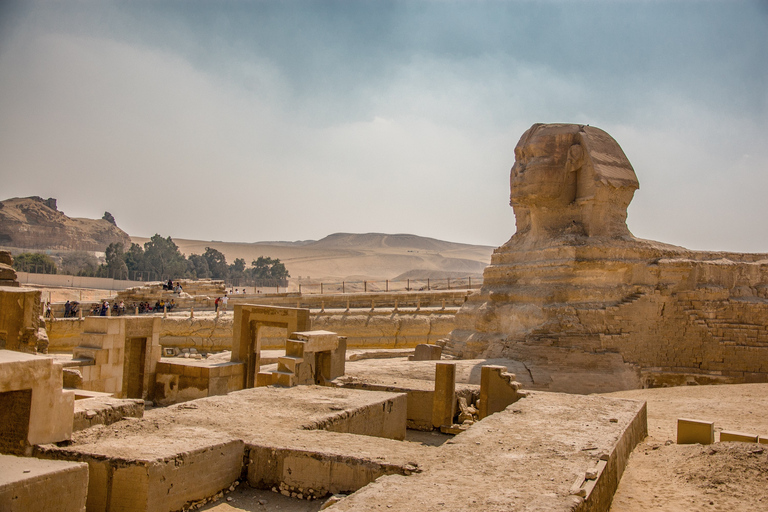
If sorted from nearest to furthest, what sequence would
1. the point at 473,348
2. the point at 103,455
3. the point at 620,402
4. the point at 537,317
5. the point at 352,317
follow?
the point at 103,455, the point at 620,402, the point at 537,317, the point at 473,348, the point at 352,317

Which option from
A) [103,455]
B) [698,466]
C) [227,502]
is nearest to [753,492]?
[698,466]

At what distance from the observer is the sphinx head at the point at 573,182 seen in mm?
12320

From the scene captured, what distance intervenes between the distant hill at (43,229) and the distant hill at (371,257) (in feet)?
73.7

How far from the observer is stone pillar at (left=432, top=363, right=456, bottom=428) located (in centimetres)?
853

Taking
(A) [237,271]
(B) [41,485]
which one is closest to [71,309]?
(B) [41,485]

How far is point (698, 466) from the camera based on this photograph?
217 inches

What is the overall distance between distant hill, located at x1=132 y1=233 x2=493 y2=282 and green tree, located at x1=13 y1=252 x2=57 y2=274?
33362 mm

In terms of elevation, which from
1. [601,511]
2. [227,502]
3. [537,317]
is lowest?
[227,502]

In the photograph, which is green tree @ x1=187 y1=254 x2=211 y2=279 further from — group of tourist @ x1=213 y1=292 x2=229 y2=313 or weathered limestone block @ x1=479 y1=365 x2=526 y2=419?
weathered limestone block @ x1=479 y1=365 x2=526 y2=419

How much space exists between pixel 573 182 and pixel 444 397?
259 inches

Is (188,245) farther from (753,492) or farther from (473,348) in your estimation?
(753,492)

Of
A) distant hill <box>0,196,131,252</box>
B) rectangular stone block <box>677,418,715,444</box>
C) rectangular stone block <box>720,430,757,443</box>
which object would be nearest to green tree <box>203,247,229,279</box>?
distant hill <box>0,196,131,252</box>

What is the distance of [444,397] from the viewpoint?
855cm

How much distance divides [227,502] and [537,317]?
7.88 metres
